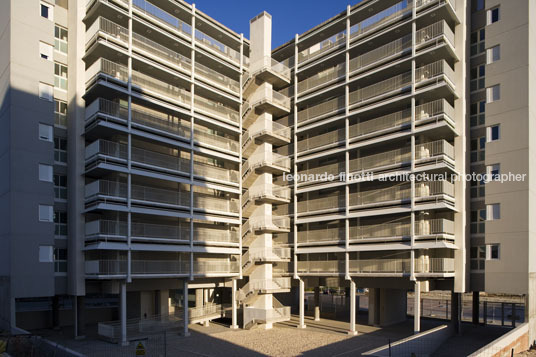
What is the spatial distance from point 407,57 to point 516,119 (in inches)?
336

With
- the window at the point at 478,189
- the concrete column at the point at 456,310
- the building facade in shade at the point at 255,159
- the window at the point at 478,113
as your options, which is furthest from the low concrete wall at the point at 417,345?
the window at the point at 478,113

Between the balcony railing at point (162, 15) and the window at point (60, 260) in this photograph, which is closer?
the window at point (60, 260)

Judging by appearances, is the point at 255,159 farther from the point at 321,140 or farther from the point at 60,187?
the point at 60,187

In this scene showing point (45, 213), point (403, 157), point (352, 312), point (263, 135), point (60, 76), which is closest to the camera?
point (45, 213)

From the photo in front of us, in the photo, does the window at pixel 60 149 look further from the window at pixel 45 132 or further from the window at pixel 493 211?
the window at pixel 493 211

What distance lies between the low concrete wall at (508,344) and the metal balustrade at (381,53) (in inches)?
792

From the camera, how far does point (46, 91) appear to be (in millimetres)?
30359

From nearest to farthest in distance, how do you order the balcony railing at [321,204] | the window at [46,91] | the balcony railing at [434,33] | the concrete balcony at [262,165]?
the window at [46,91] → the balcony railing at [434,33] → the balcony railing at [321,204] → the concrete balcony at [262,165]

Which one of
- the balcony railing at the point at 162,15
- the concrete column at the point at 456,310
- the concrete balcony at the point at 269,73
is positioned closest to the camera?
the concrete column at the point at 456,310

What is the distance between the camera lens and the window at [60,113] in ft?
104

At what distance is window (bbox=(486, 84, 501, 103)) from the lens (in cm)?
3093

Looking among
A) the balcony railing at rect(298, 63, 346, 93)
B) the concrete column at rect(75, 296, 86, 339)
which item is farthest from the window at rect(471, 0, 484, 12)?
the concrete column at rect(75, 296, 86, 339)

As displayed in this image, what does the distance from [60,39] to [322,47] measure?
21.2 meters

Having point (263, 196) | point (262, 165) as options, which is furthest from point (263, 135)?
point (263, 196)
